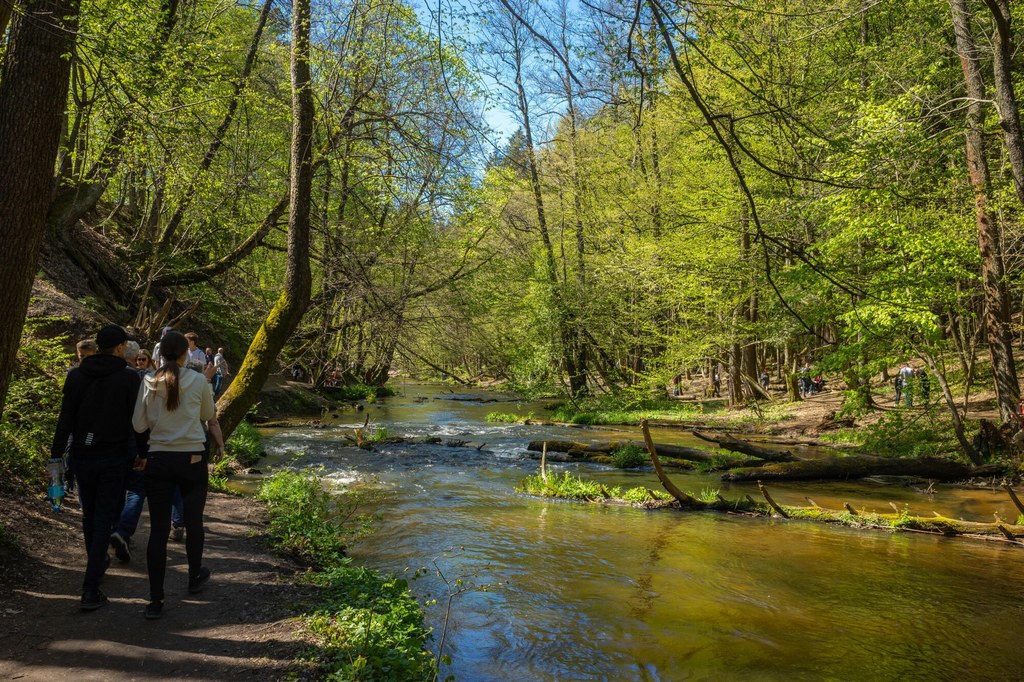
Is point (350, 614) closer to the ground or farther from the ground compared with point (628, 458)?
farther from the ground

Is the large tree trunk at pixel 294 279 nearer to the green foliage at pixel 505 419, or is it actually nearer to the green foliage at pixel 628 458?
the green foliage at pixel 628 458

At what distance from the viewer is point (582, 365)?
28.7 metres

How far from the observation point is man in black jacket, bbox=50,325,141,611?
183 inches

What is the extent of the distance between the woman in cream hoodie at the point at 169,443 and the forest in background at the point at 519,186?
1.24 m

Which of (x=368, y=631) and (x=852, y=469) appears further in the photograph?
(x=852, y=469)

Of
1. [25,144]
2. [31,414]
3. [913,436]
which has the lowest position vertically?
[913,436]

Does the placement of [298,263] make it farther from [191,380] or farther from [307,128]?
[191,380]

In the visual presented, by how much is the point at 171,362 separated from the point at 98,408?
0.65m

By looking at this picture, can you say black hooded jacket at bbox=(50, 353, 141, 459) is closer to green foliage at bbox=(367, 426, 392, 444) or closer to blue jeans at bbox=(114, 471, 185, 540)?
blue jeans at bbox=(114, 471, 185, 540)

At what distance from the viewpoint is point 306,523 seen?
774 cm

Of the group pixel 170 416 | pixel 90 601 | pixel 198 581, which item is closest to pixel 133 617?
pixel 90 601

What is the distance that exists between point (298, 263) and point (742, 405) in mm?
21025

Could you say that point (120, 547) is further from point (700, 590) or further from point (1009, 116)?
point (1009, 116)

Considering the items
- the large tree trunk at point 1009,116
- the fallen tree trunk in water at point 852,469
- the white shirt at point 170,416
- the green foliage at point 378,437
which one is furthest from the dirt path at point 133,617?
the large tree trunk at point 1009,116
